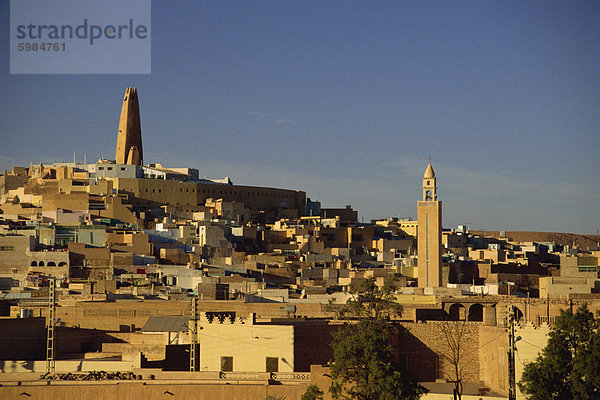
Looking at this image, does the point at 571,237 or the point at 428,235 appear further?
the point at 571,237

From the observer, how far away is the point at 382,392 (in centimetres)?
2628

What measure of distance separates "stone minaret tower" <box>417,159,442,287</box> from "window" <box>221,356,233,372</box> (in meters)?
27.1

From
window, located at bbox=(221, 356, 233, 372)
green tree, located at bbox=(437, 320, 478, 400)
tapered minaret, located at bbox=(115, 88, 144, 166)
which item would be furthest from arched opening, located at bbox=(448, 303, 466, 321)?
tapered minaret, located at bbox=(115, 88, 144, 166)

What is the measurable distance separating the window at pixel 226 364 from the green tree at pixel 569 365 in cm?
909

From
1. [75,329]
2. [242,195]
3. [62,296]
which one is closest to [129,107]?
[242,195]

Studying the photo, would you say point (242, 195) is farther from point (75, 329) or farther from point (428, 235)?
point (75, 329)

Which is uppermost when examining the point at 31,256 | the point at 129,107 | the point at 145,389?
the point at 129,107

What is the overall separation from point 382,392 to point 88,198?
48.7 m

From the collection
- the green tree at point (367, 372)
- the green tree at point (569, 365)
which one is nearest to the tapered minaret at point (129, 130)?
the green tree at point (367, 372)

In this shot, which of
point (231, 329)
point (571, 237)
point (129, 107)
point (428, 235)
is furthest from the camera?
point (571, 237)

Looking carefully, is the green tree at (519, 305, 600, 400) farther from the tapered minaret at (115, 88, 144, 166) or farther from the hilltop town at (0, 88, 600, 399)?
the tapered minaret at (115, 88, 144, 166)

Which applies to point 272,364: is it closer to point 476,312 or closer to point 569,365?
point 569,365

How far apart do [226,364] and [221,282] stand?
805 inches

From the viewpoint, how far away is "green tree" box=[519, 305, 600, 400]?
25.8 meters
